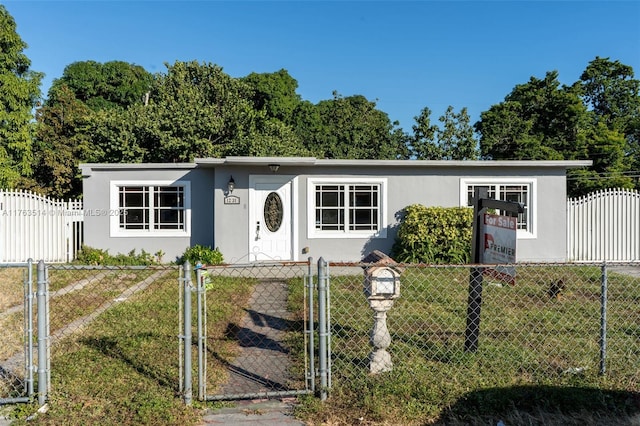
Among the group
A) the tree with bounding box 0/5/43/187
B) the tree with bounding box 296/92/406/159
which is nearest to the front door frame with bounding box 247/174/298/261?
the tree with bounding box 0/5/43/187

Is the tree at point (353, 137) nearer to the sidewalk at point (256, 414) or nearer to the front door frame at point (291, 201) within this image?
the front door frame at point (291, 201)

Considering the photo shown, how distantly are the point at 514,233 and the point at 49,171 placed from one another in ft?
82.5

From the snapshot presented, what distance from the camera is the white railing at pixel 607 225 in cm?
1317

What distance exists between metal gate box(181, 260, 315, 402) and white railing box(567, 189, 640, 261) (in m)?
8.68

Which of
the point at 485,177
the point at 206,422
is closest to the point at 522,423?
the point at 206,422

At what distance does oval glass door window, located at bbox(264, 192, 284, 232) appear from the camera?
39.8ft

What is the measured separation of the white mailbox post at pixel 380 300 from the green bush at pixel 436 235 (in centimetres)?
739

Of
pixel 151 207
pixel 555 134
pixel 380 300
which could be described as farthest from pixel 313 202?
pixel 555 134

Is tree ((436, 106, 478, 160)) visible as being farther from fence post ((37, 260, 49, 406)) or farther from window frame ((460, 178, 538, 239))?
fence post ((37, 260, 49, 406))

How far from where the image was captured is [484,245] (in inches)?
201

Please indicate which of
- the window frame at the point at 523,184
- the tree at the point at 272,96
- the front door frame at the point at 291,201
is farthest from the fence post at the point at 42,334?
the tree at the point at 272,96

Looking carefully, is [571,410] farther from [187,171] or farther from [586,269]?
[187,171]

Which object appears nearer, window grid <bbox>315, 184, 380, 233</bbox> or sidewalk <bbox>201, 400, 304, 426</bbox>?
sidewalk <bbox>201, 400, 304, 426</bbox>

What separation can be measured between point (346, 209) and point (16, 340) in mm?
8191
